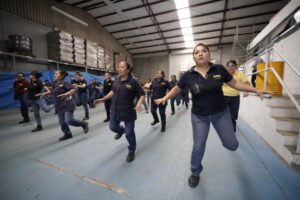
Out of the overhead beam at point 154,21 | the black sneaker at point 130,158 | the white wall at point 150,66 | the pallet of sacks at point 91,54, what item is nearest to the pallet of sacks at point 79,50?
the pallet of sacks at point 91,54

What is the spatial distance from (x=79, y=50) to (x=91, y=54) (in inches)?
50.1

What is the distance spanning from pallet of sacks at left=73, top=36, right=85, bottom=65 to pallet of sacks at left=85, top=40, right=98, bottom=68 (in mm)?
384

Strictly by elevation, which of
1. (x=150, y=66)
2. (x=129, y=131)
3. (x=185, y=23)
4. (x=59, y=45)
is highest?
(x=185, y=23)

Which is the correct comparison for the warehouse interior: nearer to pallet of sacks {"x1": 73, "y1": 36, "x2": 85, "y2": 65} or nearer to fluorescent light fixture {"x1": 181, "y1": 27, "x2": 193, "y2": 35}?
pallet of sacks {"x1": 73, "y1": 36, "x2": 85, "y2": 65}

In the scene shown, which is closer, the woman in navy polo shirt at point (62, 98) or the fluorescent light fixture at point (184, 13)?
the woman in navy polo shirt at point (62, 98)

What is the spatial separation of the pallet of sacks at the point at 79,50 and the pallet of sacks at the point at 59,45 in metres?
0.45

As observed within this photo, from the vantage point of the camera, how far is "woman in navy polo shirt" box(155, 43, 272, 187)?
1488 millimetres

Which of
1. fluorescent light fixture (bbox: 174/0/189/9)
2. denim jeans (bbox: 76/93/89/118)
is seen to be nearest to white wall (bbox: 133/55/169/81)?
fluorescent light fixture (bbox: 174/0/189/9)

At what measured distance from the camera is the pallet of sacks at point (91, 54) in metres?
10.4

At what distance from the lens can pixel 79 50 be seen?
970 centimetres

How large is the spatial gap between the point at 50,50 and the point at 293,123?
12.1 metres

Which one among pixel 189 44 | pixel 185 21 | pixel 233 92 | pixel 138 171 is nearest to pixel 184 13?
pixel 185 21

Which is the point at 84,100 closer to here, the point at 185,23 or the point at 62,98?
the point at 62,98

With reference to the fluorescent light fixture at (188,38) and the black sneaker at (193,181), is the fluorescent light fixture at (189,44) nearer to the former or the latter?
the fluorescent light fixture at (188,38)
